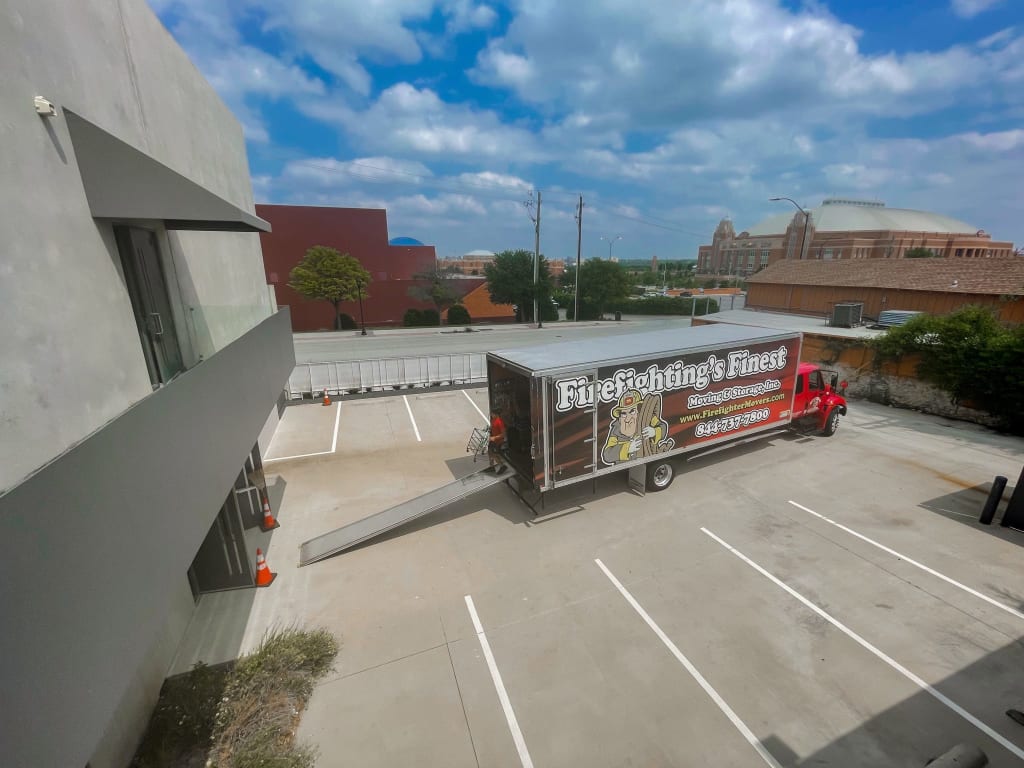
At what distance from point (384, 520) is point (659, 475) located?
258 inches

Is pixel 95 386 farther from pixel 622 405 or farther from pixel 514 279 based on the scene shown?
pixel 514 279

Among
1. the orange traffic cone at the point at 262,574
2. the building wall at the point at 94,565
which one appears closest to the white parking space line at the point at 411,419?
the orange traffic cone at the point at 262,574

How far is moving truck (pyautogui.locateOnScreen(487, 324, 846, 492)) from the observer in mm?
9289

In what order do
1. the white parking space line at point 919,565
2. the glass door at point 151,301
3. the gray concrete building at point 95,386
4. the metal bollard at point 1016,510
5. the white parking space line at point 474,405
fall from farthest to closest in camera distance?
the white parking space line at point 474,405 → the metal bollard at point 1016,510 → the white parking space line at point 919,565 → the glass door at point 151,301 → the gray concrete building at point 95,386

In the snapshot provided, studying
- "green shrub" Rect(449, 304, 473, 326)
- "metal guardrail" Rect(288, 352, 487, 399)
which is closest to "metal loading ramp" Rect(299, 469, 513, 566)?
"metal guardrail" Rect(288, 352, 487, 399)

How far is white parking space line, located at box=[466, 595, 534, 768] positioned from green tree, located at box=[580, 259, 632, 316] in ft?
146

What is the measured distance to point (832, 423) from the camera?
46.5 feet


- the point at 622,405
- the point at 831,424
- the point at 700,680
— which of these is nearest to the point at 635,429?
the point at 622,405

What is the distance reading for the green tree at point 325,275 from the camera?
35.5 metres

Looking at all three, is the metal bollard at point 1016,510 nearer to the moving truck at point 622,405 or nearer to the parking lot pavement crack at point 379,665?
the moving truck at point 622,405

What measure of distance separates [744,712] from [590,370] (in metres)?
5.82

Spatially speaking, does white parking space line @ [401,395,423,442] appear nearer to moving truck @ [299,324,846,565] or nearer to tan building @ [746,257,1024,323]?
moving truck @ [299,324,846,565]

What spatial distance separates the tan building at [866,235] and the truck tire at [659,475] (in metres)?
78.6

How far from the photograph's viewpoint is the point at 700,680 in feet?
20.1
